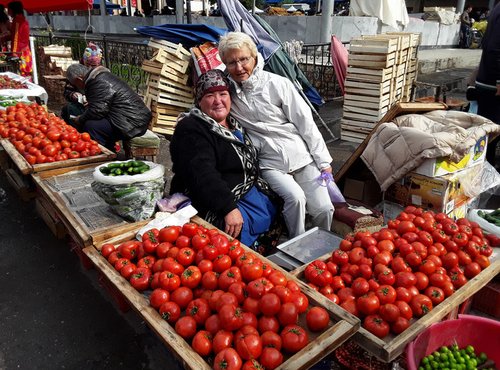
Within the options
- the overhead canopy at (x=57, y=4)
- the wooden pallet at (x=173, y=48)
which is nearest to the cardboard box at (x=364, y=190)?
the wooden pallet at (x=173, y=48)

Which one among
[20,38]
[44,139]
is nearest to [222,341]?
[44,139]

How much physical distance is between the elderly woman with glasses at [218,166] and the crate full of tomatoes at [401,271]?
826 mm

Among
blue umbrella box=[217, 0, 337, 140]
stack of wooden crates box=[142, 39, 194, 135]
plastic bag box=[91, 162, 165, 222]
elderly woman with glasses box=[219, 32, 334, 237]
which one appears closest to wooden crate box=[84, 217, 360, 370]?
plastic bag box=[91, 162, 165, 222]

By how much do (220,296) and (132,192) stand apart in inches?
50.8

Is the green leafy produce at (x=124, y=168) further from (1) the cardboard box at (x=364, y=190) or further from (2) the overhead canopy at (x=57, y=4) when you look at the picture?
(2) the overhead canopy at (x=57, y=4)

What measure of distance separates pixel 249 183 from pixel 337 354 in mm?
1481

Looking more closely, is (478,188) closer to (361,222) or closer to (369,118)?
(361,222)

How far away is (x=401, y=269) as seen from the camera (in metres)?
2.38

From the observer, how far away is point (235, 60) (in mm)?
3283

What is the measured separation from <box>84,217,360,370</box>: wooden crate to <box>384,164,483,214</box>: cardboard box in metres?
2.09

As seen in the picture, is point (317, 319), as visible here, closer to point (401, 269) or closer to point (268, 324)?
point (268, 324)

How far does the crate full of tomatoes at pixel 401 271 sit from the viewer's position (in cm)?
209

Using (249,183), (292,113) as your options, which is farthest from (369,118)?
(249,183)

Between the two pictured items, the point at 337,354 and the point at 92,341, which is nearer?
the point at 337,354
